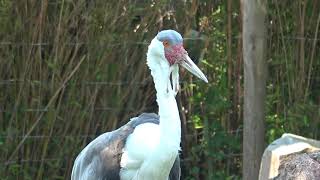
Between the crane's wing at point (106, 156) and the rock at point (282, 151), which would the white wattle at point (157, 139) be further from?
the rock at point (282, 151)

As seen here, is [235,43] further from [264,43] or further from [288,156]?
[288,156]

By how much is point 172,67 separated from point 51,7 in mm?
1865

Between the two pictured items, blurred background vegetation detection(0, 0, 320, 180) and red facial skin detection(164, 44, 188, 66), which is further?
blurred background vegetation detection(0, 0, 320, 180)

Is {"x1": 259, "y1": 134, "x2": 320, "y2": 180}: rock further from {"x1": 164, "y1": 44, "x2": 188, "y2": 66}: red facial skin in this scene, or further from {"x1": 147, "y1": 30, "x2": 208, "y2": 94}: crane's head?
{"x1": 164, "y1": 44, "x2": 188, "y2": 66}: red facial skin

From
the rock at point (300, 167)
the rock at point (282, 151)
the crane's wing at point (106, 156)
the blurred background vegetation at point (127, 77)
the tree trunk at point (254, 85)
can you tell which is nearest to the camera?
the rock at point (300, 167)

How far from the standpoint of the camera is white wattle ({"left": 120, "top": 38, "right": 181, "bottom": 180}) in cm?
505

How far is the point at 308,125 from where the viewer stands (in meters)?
6.88

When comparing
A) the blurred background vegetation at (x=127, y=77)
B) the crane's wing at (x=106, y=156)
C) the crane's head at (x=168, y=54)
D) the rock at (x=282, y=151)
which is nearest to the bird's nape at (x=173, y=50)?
the crane's head at (x=168, y=54)

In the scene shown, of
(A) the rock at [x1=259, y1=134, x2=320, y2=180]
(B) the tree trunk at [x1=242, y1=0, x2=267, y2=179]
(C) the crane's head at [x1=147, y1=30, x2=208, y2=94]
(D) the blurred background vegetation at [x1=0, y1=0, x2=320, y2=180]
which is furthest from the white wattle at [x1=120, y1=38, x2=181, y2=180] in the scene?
(D) the blurred background vegetation at [x1=0, y1=0, x2=320, y2=180]

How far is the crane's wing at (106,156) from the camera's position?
5289 mm

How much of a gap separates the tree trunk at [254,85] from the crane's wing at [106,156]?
1.05 m

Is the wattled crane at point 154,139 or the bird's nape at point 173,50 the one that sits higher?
the bird's nape at point 173,50

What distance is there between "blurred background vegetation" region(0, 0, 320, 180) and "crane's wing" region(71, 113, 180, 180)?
4.25 ft

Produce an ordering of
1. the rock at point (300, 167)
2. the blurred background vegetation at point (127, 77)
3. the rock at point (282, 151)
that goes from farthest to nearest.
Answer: the blurred background vegetation at point (127, 77)
the rock at point (282, 151)
the rock at point (300, 167)
